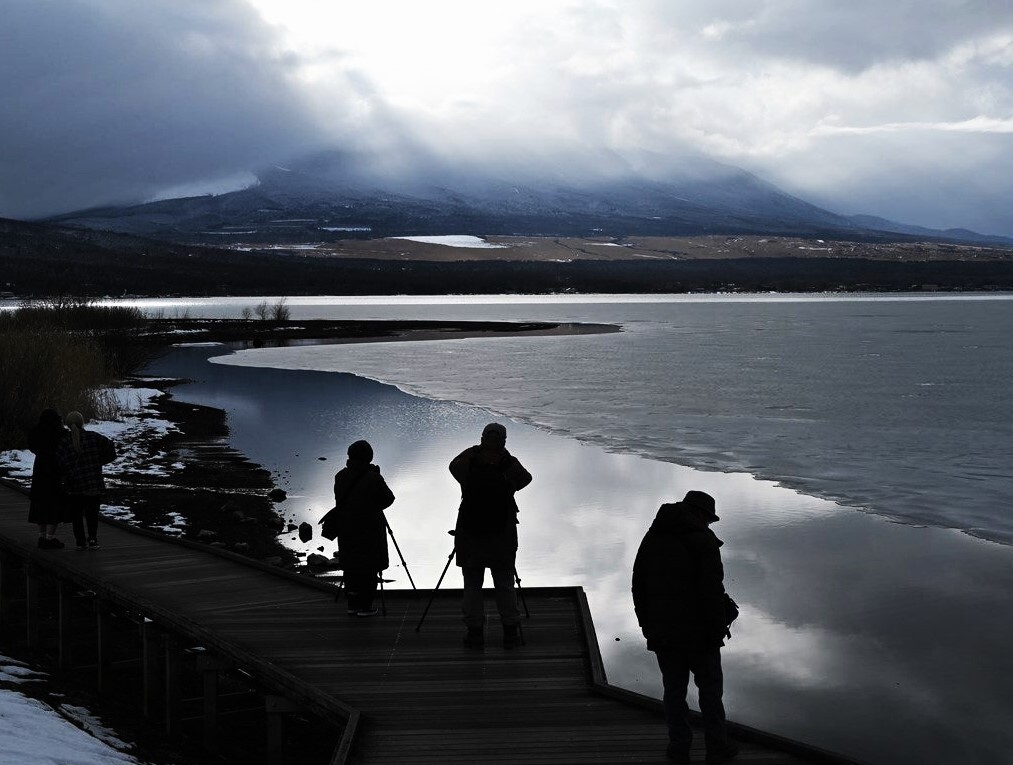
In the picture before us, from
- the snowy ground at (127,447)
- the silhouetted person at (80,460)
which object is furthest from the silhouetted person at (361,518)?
the snowy ground at (127,447)

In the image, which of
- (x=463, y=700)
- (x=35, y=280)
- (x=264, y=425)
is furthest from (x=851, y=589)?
(x=35, y=280)

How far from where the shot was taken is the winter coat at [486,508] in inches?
370

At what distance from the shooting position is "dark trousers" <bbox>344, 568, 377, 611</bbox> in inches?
427

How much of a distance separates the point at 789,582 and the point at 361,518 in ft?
22.4

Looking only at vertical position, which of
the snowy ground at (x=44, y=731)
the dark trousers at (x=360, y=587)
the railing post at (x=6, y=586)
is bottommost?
the railing post at (x=6, y=586)

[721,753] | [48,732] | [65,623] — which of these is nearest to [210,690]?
[48,732]

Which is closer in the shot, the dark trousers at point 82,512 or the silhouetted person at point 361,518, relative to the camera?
the silhouetted person at point 361,518

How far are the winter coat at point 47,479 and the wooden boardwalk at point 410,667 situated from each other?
45cm

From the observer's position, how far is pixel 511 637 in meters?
9.98

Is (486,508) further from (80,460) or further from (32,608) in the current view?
(32,608)

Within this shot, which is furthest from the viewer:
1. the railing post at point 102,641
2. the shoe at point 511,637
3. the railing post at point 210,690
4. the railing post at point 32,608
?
the railing post at point 32,608

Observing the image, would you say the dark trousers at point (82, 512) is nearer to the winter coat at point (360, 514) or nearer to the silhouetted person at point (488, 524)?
the winter coat at point (360, 514)

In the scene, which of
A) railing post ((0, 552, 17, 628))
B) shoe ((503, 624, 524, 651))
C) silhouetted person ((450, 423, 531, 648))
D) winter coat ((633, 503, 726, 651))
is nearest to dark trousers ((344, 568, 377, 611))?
silhouetted person ((450, 423, 531, 648))

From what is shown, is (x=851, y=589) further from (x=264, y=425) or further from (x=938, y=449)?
(x=264, y=425)
